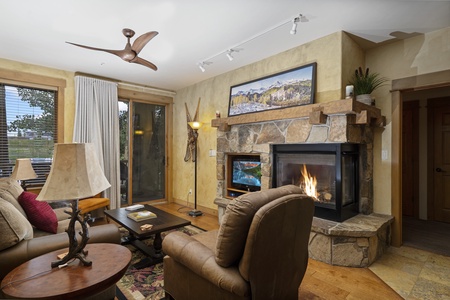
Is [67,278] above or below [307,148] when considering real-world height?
below

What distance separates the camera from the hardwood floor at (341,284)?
2.06 meters

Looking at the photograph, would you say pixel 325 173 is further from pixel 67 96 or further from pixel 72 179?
pixel 67 96

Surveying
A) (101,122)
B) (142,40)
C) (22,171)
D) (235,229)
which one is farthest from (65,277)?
(101,122)

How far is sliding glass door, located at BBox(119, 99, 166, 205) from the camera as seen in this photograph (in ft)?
16.9

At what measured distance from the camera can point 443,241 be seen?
3.23m

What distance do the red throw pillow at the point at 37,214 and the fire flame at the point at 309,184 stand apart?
2965 millimetres

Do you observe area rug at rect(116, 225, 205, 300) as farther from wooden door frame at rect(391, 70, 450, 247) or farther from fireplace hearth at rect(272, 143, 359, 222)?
wooden door frame at rect(391, 70, 450, 247)

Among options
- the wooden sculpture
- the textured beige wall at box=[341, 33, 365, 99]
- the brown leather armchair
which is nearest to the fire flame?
the textured beige wall at box=[341, 33, 365, 99]

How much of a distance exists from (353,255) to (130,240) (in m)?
2.73

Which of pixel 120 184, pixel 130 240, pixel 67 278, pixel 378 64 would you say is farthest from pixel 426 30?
pixel 120 184

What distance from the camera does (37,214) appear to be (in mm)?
2258

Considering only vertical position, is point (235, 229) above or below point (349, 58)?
below

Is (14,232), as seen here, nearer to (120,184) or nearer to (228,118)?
(228,118)

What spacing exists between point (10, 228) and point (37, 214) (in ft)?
2.22
